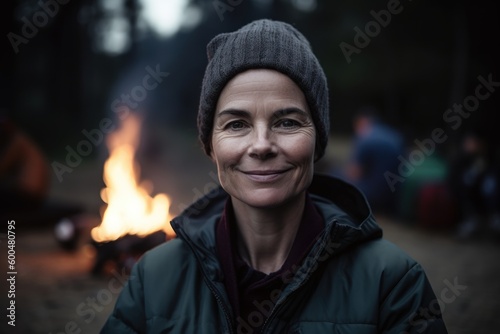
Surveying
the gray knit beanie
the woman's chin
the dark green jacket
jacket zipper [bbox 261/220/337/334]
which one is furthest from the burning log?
jacket zipper [bbox 261/220/337/334]

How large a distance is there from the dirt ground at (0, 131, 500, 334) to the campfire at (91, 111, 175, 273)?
0.30m

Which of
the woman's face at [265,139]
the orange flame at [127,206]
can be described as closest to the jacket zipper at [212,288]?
the woman's face at [265,139]

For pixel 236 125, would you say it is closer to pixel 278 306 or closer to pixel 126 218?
pixel 278 306

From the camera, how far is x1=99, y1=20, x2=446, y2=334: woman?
6.56 feet

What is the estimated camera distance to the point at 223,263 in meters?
2.26

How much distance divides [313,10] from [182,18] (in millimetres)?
13032

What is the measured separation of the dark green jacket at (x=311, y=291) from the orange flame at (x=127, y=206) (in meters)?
4.37

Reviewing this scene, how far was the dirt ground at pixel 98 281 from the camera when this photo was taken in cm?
498

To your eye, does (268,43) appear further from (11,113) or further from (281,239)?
(11,113)

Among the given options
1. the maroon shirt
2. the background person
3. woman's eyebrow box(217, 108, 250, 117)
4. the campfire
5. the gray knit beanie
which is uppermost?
the gray knit beanie

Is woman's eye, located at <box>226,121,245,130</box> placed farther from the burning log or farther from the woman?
the burning log

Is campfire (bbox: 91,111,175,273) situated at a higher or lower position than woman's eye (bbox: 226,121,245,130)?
lower

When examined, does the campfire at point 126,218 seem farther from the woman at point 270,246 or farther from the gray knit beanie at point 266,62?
the gray knit beanie at point 266,62

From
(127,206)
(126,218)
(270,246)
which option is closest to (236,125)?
(270,246)
